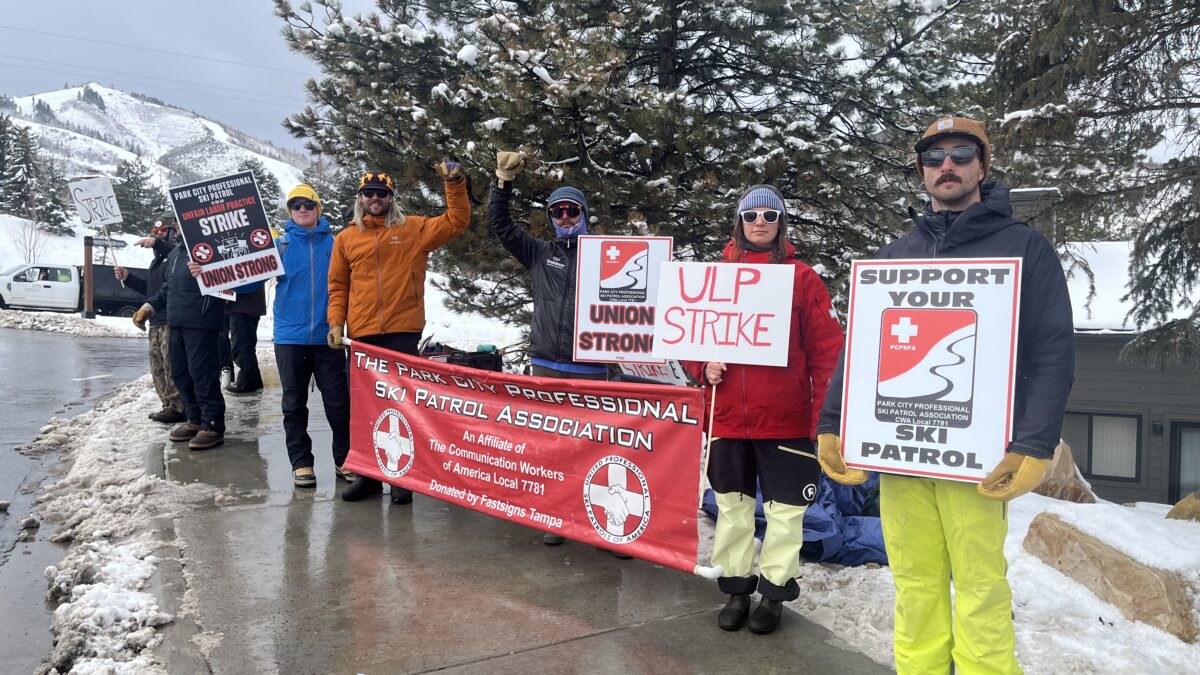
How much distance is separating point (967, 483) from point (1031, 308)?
2.04 feet

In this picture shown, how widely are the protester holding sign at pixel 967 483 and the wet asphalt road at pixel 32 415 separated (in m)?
3.66

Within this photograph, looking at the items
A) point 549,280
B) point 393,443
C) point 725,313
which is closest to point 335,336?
point 393,443

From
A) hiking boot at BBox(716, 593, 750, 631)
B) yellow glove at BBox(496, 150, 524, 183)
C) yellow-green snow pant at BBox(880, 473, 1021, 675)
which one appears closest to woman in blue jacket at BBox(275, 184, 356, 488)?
yellow glove at BBox(496, 150, 524, 183)

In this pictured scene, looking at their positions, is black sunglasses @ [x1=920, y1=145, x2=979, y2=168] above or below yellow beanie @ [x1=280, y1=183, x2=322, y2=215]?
below

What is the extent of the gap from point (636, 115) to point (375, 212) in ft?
9.33

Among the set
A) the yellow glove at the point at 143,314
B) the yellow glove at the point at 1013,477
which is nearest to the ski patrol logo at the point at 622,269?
the yellow glove at the point at 1013,477

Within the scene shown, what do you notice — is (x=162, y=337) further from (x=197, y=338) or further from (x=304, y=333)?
(x=304, y=333)

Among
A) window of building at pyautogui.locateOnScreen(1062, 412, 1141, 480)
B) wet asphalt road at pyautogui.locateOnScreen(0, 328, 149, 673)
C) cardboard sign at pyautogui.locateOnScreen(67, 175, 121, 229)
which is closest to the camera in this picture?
wet asphalt road at pyautogui.locateOnScreen(0, 328, 149, 673)

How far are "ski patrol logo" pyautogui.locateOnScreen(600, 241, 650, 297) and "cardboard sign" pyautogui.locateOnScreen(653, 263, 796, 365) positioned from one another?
43.2 inches

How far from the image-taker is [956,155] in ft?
9.43

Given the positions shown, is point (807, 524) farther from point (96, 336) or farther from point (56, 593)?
point (96, 336)

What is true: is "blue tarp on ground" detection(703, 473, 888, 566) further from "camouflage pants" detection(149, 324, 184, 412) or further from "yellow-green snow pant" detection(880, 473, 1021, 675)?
"camouflage pants" detection(149, 324, 184, 412)

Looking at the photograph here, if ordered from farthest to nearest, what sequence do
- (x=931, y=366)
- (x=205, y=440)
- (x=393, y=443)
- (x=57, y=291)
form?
(x=57, y=291) < (x=205, y=440) < (x=393, y=443) < (x=931, y=366)

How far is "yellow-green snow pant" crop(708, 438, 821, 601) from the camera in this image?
3.67 metres
